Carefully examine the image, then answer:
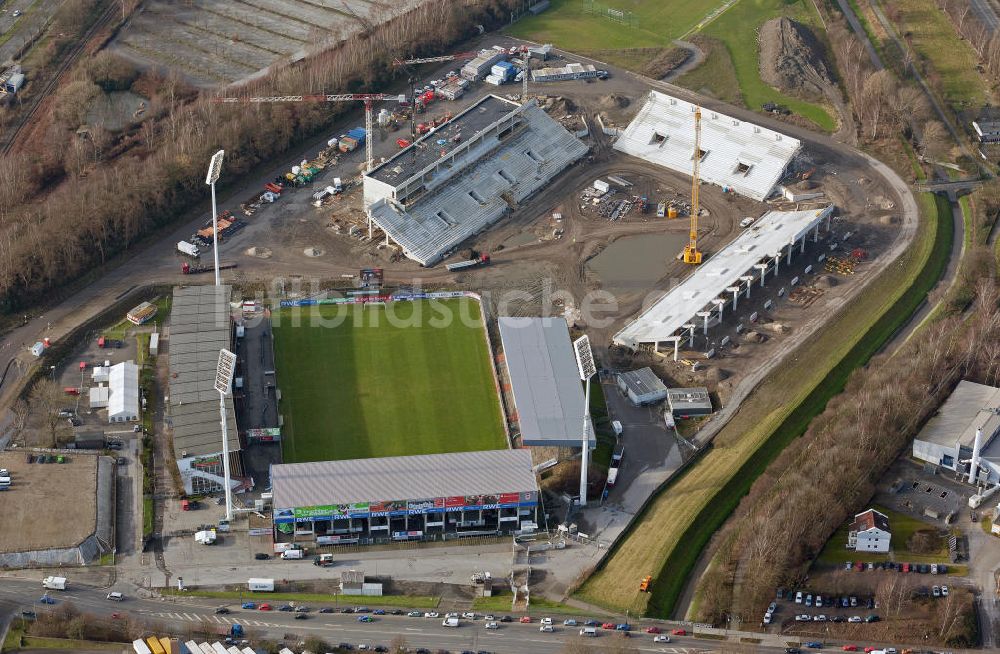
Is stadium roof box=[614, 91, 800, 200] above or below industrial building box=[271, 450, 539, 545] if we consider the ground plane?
above

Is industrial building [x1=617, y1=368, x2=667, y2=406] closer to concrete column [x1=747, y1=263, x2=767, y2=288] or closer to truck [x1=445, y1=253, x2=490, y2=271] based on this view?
concrete column [x1=747, y1=263, x2=767, y2=288]

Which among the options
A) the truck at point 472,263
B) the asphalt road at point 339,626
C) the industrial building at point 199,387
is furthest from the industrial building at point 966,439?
the industrial building at point 199,387

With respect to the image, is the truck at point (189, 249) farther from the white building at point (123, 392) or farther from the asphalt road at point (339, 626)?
the asphalt road at point (339, 626)

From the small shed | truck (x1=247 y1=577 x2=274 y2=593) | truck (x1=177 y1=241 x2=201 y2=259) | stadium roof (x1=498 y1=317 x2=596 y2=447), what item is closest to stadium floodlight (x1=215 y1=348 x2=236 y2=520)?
truck (x1=247 y1=577 x2=274 y2=593)

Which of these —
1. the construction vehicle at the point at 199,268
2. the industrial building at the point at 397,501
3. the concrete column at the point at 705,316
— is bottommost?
the industrial building at the point at 397,501

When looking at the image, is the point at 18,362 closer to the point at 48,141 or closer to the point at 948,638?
the point at 48,141

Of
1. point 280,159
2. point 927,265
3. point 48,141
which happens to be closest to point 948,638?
point 927,265
